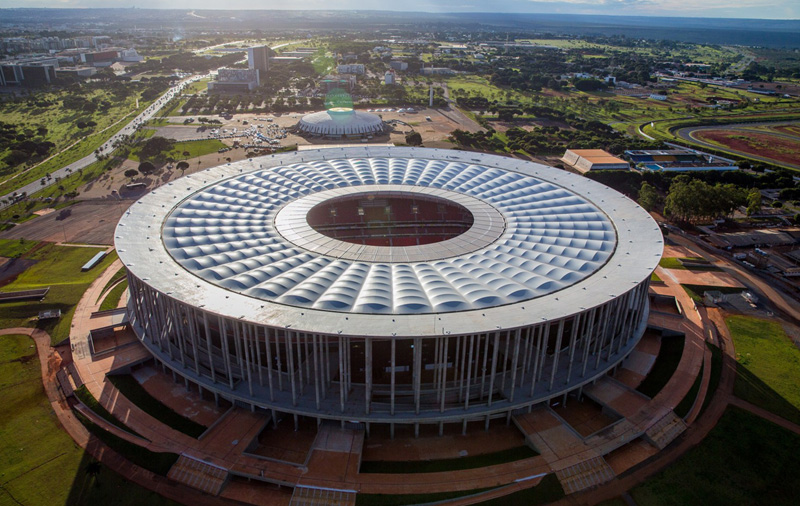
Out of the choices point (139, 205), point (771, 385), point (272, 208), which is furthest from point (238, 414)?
point (771, 385)

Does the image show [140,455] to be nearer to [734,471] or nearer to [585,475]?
[585,475]

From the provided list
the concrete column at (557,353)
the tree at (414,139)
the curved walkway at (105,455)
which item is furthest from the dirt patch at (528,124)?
the curved walkway at (105,455)

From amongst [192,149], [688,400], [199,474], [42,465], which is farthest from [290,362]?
[192,149]

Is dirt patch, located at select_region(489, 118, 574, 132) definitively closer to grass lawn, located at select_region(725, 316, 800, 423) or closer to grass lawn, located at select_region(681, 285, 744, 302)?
grass lawn, located at select_region(681, 285, 744, 302)

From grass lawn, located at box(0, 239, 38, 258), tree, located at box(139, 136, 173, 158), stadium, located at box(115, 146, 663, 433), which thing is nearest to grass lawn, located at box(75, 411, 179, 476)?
stadium, located at box(115, 146, 663, 433)

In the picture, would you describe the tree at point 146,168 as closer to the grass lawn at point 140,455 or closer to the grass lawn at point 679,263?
the grass lawn at point 140,455

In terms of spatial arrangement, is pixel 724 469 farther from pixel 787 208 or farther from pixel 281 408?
pixel 787 208
